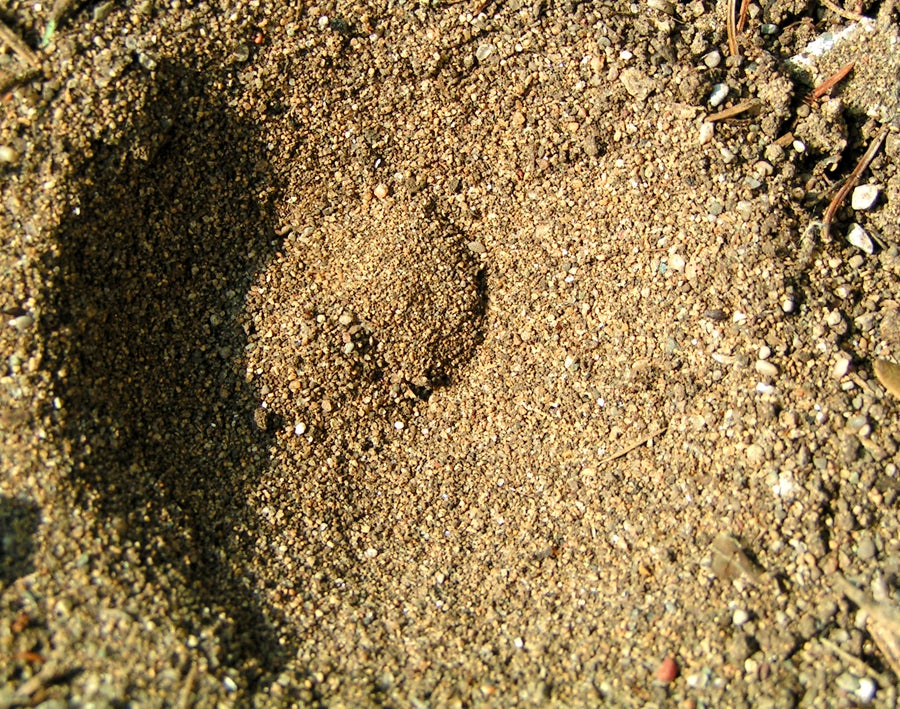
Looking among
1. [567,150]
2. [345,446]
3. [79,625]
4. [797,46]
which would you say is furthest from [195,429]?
[797,46]

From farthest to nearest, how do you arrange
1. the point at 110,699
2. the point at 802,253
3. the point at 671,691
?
the point at 802,253, the point at 671,691, the point at 110,699

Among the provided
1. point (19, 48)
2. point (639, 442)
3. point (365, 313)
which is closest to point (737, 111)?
point (639, 442)

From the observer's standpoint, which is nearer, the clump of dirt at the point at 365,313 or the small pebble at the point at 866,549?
the small pebble at the point at 866,549

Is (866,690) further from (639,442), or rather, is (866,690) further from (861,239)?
(861,239)

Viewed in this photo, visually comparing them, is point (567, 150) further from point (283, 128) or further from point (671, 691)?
point (671, 691)

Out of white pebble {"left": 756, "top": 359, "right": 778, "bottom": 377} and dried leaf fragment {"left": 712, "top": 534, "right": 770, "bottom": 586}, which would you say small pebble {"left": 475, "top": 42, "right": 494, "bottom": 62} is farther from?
dried leaf fragment {"left": 712, "top": 534, "right": 770, "bottom": 586}

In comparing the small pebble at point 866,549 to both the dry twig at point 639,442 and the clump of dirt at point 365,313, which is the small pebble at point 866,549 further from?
the clump of dirt at point 365,313

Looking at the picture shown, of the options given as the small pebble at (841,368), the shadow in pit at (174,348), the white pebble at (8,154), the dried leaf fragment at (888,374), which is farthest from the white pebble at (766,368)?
the white pebble at (8,154)
